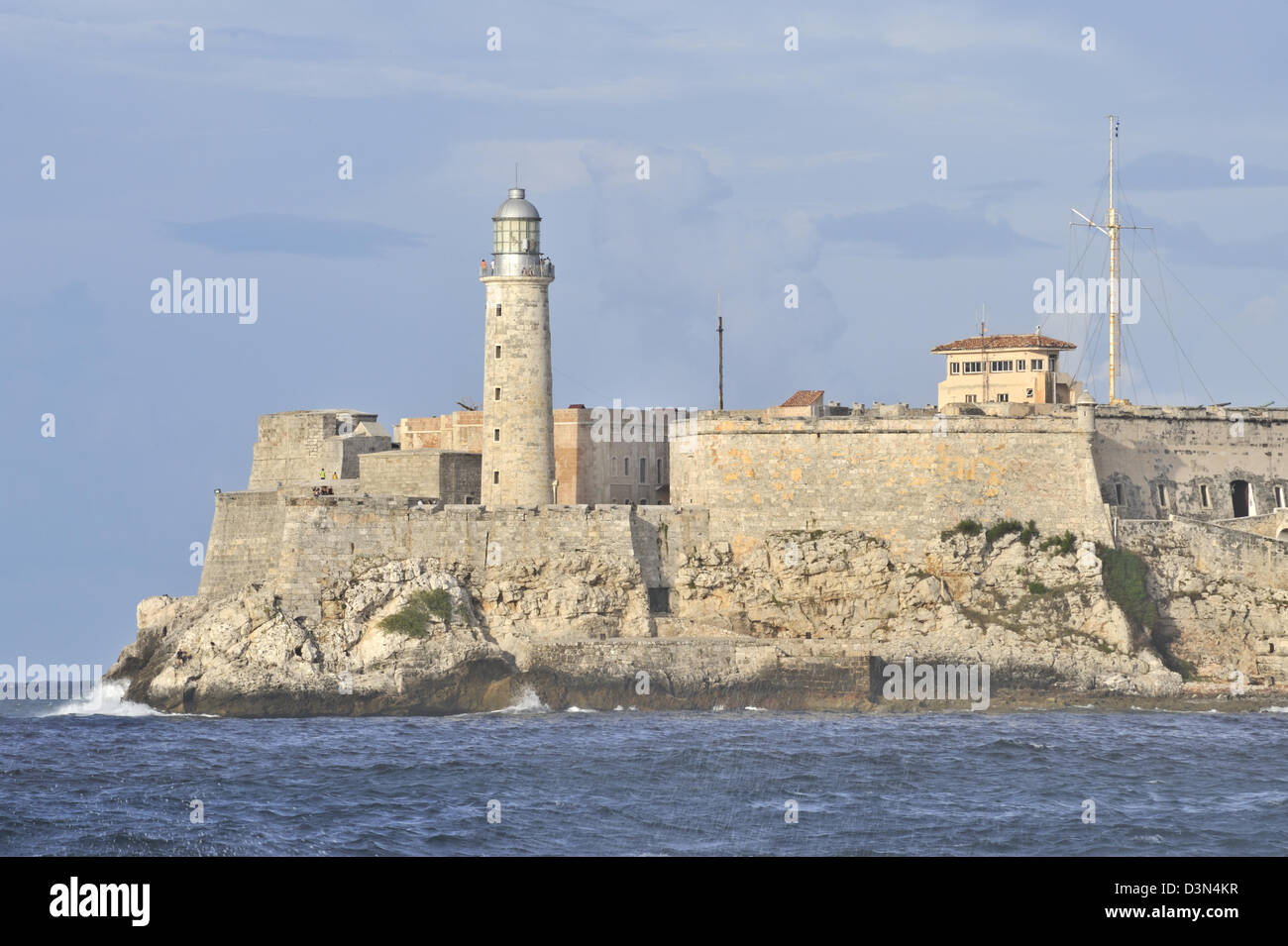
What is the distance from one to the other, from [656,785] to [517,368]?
15680 mm

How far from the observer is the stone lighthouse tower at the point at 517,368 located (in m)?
43.8

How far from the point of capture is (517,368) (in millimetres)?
43719

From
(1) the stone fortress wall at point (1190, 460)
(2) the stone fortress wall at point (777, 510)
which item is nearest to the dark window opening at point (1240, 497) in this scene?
(1) the stone fortress wall at point (1190, 460)

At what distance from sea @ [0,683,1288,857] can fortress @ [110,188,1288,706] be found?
2.56 m

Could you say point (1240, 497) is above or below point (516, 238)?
below

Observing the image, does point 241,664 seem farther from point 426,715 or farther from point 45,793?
point 45,793

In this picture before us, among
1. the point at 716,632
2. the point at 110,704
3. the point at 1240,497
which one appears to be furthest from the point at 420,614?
the point at 1240,497

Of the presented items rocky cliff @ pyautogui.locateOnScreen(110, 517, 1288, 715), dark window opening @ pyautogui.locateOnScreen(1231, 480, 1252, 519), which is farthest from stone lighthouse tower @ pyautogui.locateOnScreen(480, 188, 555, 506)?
dark window opening @ pyautogui.locateOnScreen(1231, 480, 1252, 519)

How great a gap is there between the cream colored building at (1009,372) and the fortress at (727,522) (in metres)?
4.18

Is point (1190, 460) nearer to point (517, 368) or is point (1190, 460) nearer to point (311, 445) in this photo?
point (517, 368)

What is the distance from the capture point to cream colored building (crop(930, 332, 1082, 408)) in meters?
50.2

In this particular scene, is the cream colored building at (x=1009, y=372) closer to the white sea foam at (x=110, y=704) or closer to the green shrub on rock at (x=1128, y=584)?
the green shrub on rock at (x=1128, y=584)

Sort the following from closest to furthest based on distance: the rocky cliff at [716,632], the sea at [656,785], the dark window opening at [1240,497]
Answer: the sea at [656,785] → the rocky cliff at [716,632] → the dark window opening at [1240,497]

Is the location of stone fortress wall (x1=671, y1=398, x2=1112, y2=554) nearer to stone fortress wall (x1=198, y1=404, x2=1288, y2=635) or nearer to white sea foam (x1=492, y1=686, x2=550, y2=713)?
stone fortress wall (x1=198, y1=404, x2=1288, y2=635)
